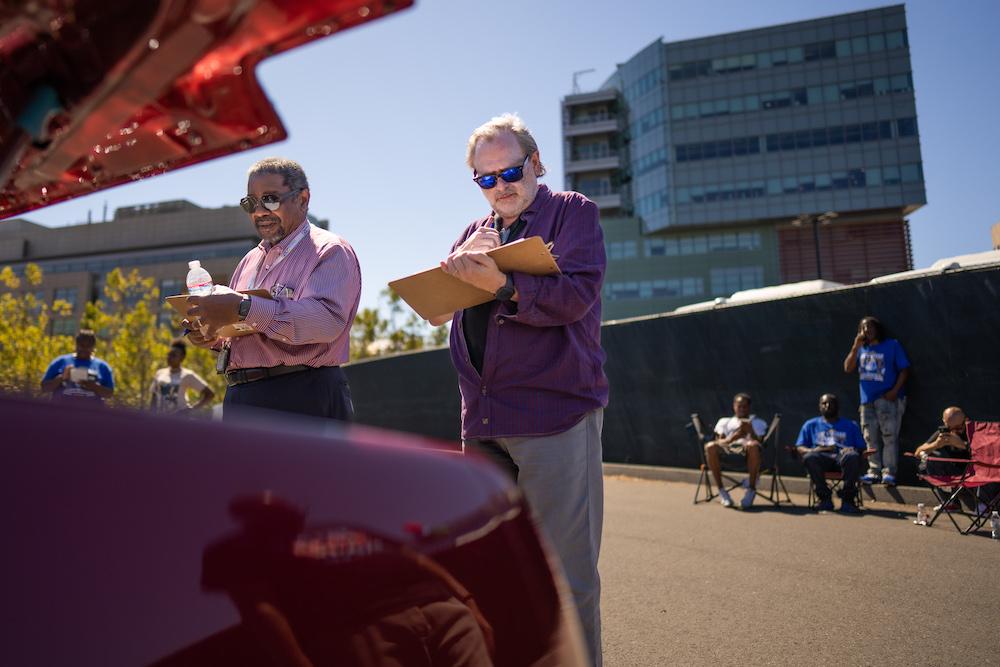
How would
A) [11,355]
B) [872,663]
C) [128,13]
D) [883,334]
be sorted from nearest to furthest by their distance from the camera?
[128,13] < [872,663] < [883,334] < [11,355]

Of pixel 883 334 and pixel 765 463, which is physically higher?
pixel 883 334

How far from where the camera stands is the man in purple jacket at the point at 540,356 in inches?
89.1

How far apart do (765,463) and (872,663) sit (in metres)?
6.79

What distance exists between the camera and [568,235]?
2.54 metres

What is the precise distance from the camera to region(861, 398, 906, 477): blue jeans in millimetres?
7973

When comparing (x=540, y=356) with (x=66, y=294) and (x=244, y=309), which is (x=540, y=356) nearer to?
(x=244, y=309)

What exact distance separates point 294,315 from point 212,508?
198 cm

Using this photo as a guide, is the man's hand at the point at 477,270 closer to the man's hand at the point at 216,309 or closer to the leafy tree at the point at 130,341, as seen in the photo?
the man's hand at the point at 216,309

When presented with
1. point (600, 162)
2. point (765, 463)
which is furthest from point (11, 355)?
point (600, 162)

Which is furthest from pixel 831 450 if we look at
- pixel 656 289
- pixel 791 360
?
pixel 656 289

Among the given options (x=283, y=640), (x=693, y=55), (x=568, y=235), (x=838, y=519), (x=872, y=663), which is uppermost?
(x=693, y=55)

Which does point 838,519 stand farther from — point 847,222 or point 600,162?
point 600,162

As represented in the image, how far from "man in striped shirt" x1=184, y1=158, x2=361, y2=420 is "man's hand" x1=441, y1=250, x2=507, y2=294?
0.71 metres

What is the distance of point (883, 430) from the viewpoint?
8070 mm
